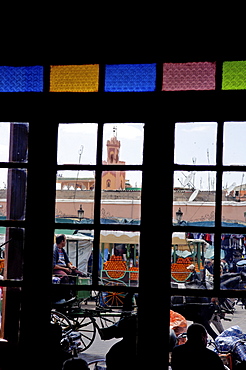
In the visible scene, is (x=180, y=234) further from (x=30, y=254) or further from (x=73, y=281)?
(x=30, y=254)

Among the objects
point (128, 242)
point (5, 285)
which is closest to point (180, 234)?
point (128, 242)

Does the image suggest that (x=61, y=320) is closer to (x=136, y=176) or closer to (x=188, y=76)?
(x=136, y=176)

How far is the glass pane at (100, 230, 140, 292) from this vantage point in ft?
9.64

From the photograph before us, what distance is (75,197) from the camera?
3.02m

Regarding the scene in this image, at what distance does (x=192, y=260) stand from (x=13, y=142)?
Answer: 128 cm

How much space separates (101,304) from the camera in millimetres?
3439

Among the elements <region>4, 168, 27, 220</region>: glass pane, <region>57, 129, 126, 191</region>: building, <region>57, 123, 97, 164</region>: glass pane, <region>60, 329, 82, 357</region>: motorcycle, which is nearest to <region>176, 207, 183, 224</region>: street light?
<region>57, 129, 126, 191</region>: building

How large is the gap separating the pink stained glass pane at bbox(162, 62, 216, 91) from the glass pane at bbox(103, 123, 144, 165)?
0.29 metres

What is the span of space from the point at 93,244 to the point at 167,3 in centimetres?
140

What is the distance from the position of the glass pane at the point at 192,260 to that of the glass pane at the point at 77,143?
2.27ft

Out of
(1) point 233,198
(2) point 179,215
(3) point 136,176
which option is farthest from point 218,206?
(3) point 136,176

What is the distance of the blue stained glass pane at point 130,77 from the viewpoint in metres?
2.97

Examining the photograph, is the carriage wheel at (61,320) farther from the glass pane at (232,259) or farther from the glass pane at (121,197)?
the glass pane at (232,259)

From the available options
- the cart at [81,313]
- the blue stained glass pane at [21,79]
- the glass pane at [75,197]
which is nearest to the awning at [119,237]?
the glass pane at [75,197]
